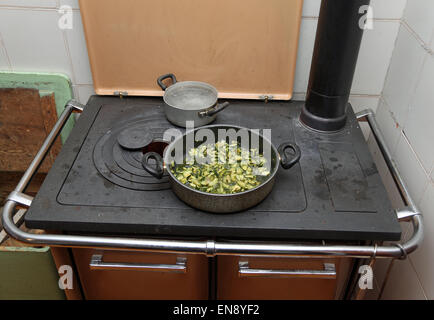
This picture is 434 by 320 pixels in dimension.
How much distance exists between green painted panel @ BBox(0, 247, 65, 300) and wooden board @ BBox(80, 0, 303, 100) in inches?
20.6

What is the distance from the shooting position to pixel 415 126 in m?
0.99

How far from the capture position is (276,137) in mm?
1072

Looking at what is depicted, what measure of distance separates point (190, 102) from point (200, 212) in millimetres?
399

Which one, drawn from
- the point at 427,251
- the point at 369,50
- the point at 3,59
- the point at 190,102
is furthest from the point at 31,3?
the point at 427,251

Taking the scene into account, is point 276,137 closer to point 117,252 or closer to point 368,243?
point 368,243

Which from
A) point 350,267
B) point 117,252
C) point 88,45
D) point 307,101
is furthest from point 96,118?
point 350,267

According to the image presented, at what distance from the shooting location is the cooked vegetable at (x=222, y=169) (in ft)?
2.87

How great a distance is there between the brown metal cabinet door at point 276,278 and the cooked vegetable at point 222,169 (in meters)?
0.17

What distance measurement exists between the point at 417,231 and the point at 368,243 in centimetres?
11

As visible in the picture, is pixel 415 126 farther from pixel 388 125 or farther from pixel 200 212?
pixel 200 212

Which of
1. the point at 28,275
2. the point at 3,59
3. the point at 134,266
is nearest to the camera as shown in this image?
the point at 134,266
